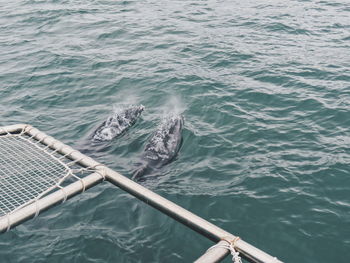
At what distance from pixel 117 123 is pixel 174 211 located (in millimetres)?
8943

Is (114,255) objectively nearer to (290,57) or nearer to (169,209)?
(169,209)

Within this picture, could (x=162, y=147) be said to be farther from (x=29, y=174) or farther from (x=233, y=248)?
(x=233, y=248)

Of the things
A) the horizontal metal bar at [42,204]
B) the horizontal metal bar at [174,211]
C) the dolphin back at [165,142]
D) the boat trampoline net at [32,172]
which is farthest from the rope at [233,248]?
the dolphin back at [165,142]

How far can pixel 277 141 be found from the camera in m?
11.8

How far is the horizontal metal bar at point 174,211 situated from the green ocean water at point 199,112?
3.32 m

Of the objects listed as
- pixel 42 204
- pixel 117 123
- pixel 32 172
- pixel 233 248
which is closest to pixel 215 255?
pixel 233 248

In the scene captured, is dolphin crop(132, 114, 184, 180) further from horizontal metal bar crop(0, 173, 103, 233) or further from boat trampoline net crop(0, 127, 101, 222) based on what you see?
horizontal metal bar crop(0, 173, 103, 233)

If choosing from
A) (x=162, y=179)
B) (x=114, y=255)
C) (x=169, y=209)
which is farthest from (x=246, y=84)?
(x=169, y=209)

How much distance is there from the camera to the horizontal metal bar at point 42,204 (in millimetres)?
4211

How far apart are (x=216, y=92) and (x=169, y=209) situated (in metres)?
Result: 11.0

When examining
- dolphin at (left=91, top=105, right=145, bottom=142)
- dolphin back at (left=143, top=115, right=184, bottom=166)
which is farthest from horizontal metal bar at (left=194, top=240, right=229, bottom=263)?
dolphin at (left=91, top=105, right=145, bottom=142)

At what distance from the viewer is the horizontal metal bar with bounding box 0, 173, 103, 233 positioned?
4.21 metres

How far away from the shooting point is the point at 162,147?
38.0 ft

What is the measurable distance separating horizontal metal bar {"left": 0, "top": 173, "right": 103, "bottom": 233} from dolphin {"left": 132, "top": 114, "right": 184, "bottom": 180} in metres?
5.51
